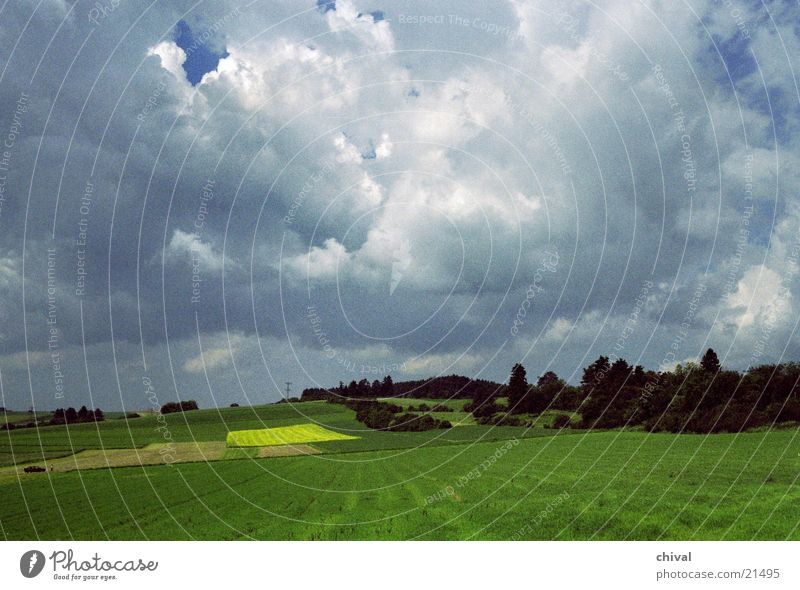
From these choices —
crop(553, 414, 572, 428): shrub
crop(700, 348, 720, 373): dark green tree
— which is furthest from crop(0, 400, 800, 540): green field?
crop(700, 348, 720, 373): dark green tree

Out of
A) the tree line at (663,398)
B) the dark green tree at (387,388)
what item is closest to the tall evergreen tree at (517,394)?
the tree line at (663,398)

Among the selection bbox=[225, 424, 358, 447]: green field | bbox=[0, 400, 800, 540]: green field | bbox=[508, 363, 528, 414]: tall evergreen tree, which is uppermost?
bbox=[508, 363, 528, 414]: tall evergreen tree

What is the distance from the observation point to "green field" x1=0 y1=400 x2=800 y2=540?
70.5 ft

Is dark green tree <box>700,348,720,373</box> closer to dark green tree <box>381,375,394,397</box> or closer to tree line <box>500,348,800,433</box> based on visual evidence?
tree line <box>500,348,800,433</box>

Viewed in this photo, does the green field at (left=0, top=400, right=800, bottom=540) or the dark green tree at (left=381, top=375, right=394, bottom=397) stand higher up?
the dark green tree at (left=381, top=375, right=394, bottom=397)

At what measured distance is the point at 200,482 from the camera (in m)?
30.2

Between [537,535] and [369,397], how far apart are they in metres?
16.6

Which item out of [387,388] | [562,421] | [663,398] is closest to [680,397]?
Result: [663,398]

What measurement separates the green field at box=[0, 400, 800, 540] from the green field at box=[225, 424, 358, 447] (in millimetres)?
636

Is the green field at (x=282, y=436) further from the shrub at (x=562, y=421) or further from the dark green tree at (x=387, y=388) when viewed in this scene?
the shrub at (x=562, y=421)

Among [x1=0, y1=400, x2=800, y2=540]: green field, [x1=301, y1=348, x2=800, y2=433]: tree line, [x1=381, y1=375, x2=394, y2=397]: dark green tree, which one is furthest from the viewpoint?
[x1=301, y1=348, x2=800, y2=433]: tree line

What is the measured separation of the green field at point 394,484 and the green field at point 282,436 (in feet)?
2.09
